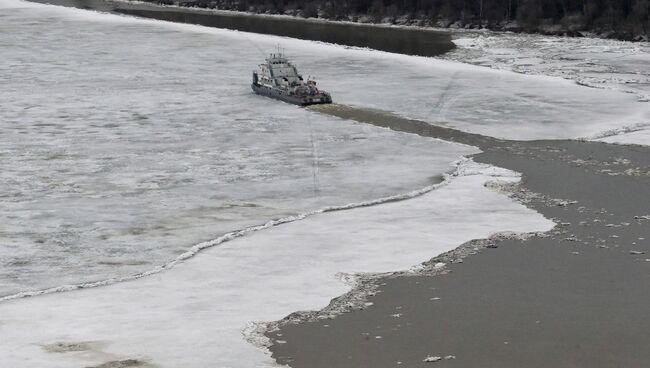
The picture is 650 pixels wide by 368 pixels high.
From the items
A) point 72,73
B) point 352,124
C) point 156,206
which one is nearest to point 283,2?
point 72,73

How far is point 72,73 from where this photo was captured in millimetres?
42125

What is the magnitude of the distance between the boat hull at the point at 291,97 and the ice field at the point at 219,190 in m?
0.65

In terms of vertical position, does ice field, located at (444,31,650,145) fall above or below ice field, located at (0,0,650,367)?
above

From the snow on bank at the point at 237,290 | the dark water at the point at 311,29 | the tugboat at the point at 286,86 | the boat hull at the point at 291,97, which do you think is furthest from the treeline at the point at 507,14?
the snow on bank at the point at 237,290

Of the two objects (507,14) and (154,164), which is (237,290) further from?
(507,14)

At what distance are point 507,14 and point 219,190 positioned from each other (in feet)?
183

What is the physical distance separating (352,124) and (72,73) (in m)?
16.7

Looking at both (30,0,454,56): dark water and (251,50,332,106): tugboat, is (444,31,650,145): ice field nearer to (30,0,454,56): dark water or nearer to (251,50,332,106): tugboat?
(30,0,454,56): dark water

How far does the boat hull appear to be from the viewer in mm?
34219

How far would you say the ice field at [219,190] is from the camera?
13.8 m

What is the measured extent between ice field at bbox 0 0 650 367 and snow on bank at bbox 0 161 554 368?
4 centimetres

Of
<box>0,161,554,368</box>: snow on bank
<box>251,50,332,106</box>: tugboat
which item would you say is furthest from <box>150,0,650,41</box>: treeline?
<box>0,161,554,368</box>: snow on bank

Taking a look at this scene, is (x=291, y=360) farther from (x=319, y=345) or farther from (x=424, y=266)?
(x=424, y=266)

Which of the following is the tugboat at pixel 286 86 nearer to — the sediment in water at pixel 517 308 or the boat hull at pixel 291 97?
the boat hull at pixel 291 97
